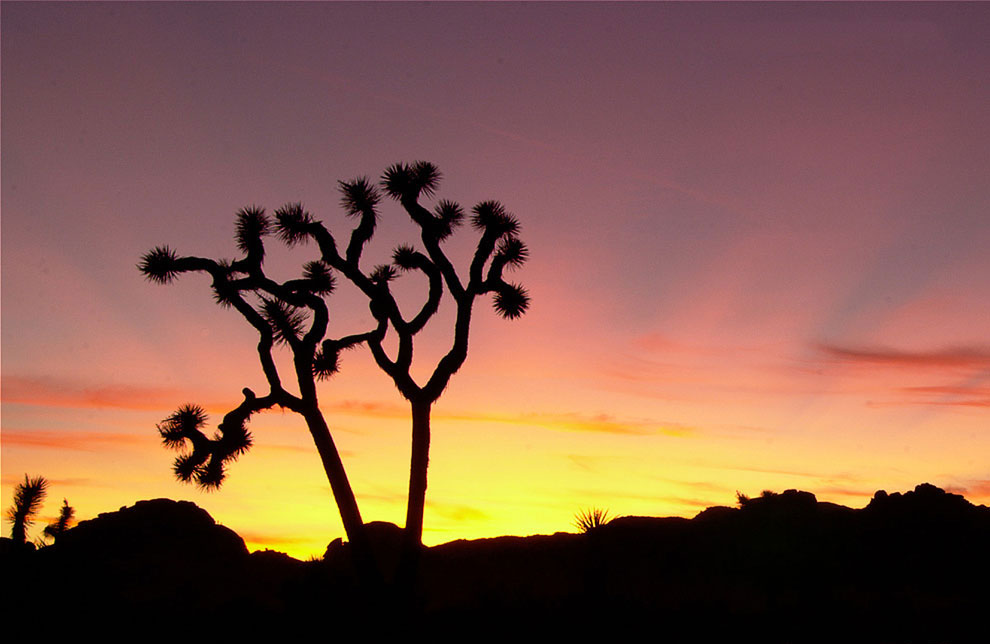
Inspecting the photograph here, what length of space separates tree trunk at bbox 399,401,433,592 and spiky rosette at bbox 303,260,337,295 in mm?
2648

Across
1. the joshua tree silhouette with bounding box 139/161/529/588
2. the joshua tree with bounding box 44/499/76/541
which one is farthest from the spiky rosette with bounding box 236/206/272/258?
the joshua tree with bounding box 44/499/76/541

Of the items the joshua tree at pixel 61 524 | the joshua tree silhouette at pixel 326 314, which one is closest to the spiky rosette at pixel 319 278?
the joshua tree silhouette at pixel 326 314

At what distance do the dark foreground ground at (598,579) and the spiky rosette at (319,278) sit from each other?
4.80 metres

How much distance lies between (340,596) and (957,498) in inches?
714

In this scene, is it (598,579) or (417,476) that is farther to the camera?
(417,476)

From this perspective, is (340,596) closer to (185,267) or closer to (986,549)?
(185,267)

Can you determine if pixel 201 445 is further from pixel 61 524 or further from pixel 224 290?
pixel 61 524

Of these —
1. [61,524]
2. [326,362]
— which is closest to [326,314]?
[326,362]

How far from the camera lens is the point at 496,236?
14102 millimetres

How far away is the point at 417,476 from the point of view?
13312 mm

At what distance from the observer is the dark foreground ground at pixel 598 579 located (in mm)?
12898

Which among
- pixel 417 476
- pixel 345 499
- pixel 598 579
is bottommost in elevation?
pixel 598 579

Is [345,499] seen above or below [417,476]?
below

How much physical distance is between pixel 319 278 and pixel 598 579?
679 cm
